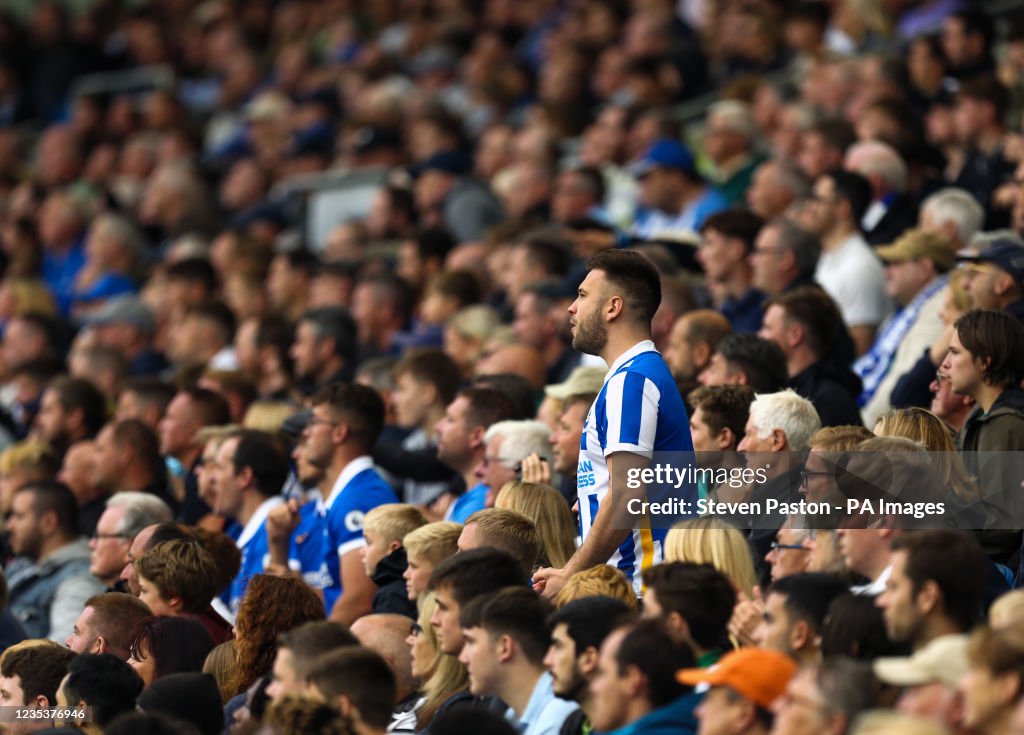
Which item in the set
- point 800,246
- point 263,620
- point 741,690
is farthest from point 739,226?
point 741,690

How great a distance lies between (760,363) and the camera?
824 centimetres

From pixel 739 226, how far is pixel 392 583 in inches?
144

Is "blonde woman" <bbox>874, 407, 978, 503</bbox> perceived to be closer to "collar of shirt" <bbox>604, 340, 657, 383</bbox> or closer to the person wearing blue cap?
"collar of shirt" <bbox>604, 340, 657, 383</bbox>

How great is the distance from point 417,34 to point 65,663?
13903mm

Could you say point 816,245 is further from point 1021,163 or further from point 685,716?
point 685,716

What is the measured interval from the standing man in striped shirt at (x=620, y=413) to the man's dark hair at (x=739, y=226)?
365cm

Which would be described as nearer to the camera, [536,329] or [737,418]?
[737,418]

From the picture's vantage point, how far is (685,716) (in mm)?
5293

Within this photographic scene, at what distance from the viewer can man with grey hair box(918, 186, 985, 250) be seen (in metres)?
10.2

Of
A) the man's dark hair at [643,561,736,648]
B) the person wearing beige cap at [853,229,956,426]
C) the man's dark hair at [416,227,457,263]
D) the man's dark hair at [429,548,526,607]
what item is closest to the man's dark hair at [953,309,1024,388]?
the person wearing beige cap at [853,229,956,426]

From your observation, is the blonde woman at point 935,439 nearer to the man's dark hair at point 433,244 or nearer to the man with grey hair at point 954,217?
the man with grey hair at point 954,217

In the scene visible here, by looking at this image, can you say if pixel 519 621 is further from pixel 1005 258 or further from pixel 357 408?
pixel 1005 258

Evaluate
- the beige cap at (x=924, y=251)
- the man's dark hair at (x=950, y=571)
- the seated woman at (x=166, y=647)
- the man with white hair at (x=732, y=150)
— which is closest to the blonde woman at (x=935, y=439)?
the man's dark hair at (x=950, y=571)

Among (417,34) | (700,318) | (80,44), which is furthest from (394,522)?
(80,44)
